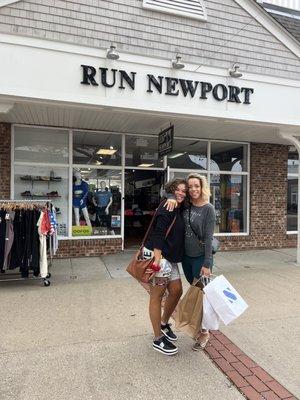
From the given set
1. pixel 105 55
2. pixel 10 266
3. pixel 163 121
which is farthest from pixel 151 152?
pixel 10 266

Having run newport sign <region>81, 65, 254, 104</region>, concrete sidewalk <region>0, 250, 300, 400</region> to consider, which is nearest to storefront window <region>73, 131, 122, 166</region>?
run newport sign <region>81, 65, 254, 104</region>

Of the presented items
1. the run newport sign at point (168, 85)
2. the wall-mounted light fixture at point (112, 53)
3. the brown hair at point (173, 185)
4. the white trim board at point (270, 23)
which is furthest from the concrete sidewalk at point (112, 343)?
the white trim board at point (270, 23)

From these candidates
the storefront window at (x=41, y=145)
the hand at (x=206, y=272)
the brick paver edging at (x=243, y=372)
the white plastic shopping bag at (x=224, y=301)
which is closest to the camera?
the brick paver edging at (x=243, y=372)

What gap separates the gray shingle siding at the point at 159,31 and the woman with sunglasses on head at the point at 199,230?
13.1ft

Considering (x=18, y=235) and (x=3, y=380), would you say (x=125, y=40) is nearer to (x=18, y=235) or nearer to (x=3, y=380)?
(x=18, y=235)

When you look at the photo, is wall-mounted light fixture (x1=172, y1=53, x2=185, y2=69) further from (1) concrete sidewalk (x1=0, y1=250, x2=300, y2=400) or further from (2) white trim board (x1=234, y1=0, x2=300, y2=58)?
(1) concrete sidewalk (x1=0, y1=250, x2=300, y2=400)

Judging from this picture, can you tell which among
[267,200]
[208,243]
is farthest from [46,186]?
[267,200]

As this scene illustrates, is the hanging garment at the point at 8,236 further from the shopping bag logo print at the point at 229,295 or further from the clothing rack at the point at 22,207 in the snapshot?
the shopping bag logo print at the point at 229,295

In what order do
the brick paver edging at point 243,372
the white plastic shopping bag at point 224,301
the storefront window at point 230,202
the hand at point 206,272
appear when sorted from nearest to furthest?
the brick paver edging at point 243,372 < the white plastic shopping bag at point 224,301 < the hand at point 206,272 < the storefront window at point 230,202

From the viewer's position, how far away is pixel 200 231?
3662mm

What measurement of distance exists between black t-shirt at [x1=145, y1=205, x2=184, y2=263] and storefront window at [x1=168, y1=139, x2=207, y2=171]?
583 centimetres

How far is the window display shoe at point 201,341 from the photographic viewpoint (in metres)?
3.74

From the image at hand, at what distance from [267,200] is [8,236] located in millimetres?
6897

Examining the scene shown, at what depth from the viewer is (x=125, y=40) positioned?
22.0 feet
